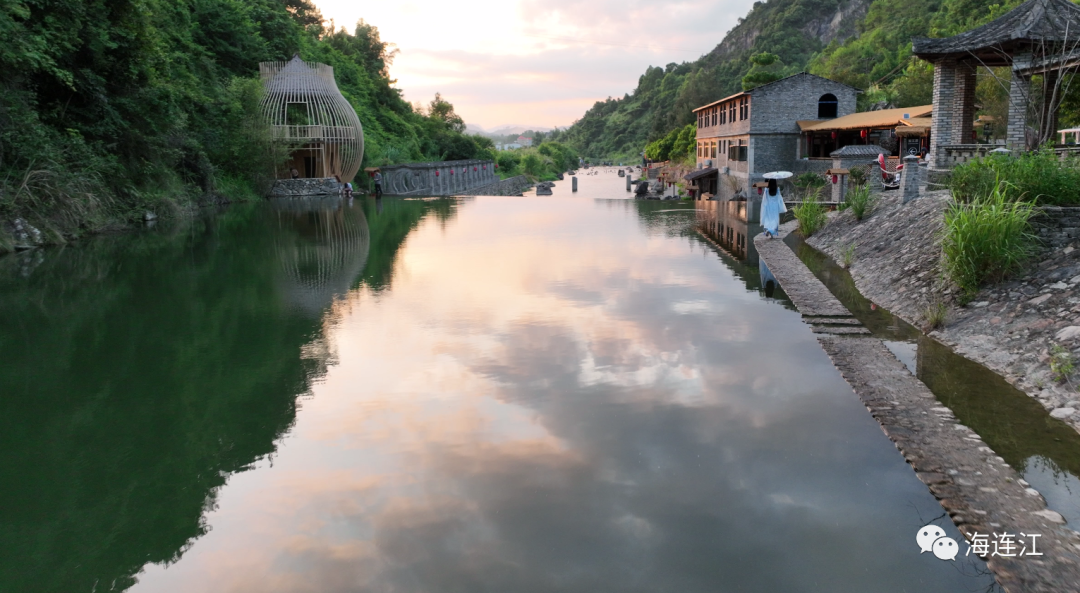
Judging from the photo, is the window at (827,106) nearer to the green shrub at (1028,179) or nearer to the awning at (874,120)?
the awning at (874,120)

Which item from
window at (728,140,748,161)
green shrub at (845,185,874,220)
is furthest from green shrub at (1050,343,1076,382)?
window at (728,140,748,161)

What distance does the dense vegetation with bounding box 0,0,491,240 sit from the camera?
15.4 meters

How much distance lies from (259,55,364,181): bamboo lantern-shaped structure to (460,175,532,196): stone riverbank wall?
13979mm

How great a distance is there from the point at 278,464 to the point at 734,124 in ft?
122

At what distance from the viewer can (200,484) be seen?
16.3 ft

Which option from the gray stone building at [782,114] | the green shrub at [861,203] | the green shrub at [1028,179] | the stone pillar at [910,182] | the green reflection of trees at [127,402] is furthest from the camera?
the gray stone building at [782,114]

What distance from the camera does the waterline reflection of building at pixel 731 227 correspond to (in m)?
15.2

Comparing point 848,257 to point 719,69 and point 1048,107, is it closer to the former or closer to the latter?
point 1048,107

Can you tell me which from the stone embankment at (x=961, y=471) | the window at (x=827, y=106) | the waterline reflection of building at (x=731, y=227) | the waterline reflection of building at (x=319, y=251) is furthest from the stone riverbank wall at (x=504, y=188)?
the stone embankment at (x=961, y=471)

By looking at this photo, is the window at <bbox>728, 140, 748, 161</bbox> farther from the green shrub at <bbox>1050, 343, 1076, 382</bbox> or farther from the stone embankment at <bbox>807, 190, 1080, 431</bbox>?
the green shrub at <bbox>1050, 343, 1076, 382</bbox>

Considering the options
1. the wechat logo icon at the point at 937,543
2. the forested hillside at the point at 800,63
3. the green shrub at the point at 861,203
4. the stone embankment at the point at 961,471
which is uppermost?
the forested hillside at the point at 800,63

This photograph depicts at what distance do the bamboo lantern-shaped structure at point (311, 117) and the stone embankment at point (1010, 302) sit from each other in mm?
26887

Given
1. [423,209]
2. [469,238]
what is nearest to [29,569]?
[469,238]

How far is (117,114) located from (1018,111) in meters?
20.7
